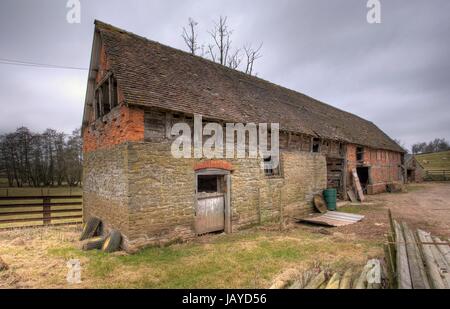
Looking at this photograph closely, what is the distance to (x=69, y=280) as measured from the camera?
5.44 meters

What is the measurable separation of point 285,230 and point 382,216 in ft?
18.3

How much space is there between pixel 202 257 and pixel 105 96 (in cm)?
715

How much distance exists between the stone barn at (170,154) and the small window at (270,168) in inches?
4.0

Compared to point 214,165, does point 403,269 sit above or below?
below

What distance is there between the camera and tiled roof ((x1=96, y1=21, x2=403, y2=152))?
8.02 meters

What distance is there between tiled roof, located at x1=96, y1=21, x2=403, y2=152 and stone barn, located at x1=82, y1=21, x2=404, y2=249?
51 mm

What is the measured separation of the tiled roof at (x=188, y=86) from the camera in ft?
26.3

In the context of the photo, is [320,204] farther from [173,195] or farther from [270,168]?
[173,195]

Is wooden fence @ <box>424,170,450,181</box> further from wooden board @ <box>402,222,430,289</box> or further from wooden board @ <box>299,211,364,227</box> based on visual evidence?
wooden board @ <box>402,222,430,289</box>

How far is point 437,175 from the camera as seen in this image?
1423 inches

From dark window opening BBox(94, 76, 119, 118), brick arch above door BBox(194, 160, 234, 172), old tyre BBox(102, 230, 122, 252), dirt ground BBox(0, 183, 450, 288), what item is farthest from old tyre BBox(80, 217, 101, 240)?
brick arch above door BBox(194, 160, 234, 172)

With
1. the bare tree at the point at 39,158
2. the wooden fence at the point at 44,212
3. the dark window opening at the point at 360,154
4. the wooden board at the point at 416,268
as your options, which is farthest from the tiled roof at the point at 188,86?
the bare tree at the point at 39,158

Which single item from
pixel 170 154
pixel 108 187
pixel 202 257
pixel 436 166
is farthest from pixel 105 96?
pixel 436 166
